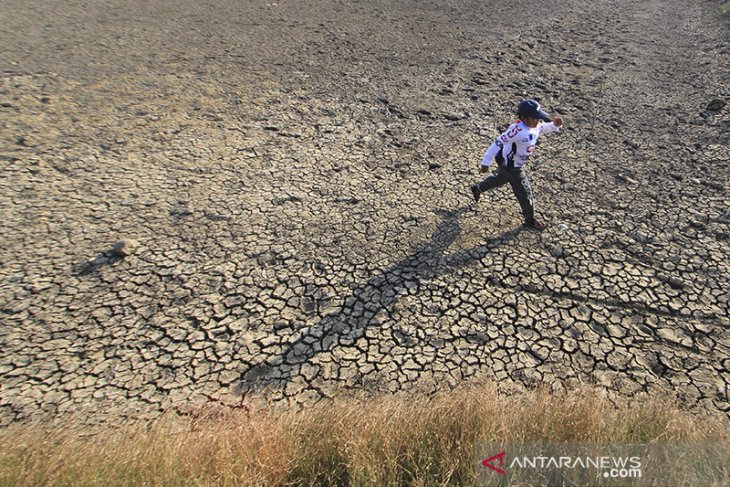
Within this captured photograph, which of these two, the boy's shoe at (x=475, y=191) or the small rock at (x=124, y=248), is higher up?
the boy's shoe at (x=475, y=191)

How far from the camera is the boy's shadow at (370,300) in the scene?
10.0 ft

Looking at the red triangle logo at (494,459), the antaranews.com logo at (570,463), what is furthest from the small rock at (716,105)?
the red triangle logo at (494,459)

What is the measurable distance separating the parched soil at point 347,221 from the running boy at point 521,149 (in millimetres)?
291

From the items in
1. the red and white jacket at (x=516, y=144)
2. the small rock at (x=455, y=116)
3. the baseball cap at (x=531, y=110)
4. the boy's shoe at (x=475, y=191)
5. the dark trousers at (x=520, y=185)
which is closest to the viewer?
the baseball cap at (x=531, y=110)

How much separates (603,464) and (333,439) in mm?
1411

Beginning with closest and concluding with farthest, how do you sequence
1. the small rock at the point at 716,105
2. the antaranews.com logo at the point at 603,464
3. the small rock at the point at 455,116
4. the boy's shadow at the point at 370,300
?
the antaranews.com logo at the point at 603,464, the boy's shadow at the point at 370,300, the small rock at the point at 716,105, the small rock at the point at 455,116

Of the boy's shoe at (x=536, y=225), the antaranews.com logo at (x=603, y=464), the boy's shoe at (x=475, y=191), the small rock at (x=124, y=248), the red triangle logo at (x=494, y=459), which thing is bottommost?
the small rock at (x=124, y=248)

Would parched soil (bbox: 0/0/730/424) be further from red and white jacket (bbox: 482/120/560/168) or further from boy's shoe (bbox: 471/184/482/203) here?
red and white jacket (bbox: 482/120/560/168)

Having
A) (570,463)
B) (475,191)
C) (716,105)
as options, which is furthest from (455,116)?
(570,463)

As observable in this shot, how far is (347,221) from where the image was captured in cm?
430

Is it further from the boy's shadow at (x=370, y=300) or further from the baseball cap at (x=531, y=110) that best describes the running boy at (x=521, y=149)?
the boy's shadow at (x=370, y=300)

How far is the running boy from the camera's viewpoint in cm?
380

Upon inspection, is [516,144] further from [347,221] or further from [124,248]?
[124,248]

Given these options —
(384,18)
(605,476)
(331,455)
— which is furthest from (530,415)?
(384,18)
